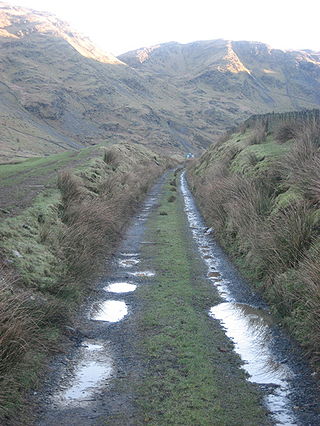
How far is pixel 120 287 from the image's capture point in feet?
33.8

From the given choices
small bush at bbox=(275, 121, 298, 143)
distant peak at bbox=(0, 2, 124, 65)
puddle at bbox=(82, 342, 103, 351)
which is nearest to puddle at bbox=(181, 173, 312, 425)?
puddle at bbox=(82, 342, 103, 351)

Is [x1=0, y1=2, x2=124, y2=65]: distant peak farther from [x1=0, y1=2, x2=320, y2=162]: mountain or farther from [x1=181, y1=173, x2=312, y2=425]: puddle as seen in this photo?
[x1=181, y1=173, x2=312, y2=425]: puddle

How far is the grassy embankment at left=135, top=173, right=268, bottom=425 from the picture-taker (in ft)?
16.6

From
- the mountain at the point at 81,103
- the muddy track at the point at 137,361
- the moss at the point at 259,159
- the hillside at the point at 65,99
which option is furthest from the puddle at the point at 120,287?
the hillside at the point at 65,99

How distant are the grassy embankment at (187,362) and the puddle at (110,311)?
465 millimetres

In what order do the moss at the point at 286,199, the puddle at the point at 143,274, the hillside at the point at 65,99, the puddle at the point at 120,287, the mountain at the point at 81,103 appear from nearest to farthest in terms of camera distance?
the puddle at the point at 120,287, the moss at the point at 286,199, the puddle at the point at 143,274, the hillside at the point at 65,99, the mountain at the point at 81,103

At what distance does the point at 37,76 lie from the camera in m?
111

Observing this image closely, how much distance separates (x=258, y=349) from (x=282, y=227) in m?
3.24

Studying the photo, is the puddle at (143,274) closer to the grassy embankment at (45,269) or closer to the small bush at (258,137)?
the grassy embankment at (45,269)

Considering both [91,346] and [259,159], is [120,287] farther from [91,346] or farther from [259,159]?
[259,159]

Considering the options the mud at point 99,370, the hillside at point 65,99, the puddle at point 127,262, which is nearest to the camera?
the mud at point 99,370

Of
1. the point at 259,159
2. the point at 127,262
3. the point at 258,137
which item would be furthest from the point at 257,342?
the point at 258,137

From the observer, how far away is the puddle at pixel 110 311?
832cm

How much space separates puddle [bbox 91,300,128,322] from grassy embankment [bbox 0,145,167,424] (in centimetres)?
47
